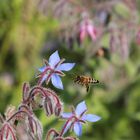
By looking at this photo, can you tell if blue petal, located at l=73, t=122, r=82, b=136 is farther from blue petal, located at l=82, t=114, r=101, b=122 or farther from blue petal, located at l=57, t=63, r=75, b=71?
blue petal, located at l=57, t=63, r=75, b=71

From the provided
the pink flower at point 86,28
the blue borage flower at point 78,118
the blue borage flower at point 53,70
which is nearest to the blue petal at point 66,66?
the blue borage flower at point 53,70

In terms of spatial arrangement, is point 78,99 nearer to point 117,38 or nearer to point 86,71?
point 86,71

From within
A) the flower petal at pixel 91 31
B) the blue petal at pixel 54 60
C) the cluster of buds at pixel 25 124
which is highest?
the flower petal at pixel 91 31

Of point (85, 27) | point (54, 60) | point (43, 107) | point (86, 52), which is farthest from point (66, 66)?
point (86, 52)

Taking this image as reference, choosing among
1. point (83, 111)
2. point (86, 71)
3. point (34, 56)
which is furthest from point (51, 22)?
point (83, 111)

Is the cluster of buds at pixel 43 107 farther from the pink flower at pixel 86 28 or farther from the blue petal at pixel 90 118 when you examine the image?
the pink flower at pixel 86 28

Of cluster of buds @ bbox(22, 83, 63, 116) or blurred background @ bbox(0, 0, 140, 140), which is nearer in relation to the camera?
cluster of buds @ bbox(22, 83, 63, 116)

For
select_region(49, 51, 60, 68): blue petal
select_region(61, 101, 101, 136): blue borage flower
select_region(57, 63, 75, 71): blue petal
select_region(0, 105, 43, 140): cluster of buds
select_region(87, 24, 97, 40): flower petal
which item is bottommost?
select_region(0, 105, 43, 140): cluster of buds

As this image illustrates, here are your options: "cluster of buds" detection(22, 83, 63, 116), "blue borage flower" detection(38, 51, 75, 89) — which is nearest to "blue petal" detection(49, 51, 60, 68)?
"blue borage flower" detection(38, 51, 75, 89)
